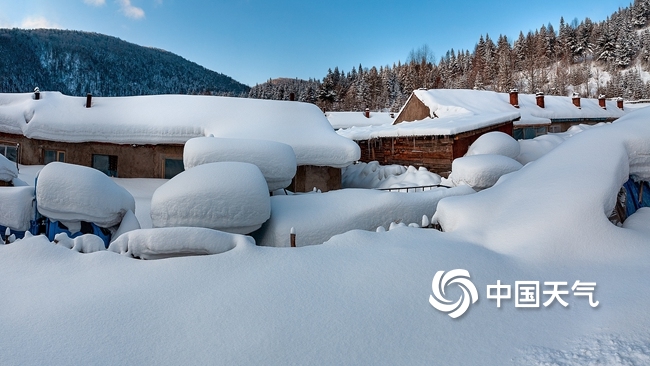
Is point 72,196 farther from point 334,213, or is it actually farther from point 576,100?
point 576,100

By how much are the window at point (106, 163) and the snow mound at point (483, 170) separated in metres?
14.2

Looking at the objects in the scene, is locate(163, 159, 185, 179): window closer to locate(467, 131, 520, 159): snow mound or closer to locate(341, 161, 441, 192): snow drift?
locate(341, 161, 441, 192): snow drift

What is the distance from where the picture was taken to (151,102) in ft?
50.1

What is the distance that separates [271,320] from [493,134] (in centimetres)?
1568

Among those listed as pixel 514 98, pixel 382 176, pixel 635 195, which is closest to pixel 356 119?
pixel 514 98

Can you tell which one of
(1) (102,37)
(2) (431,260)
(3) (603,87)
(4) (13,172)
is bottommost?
(2) (431,260)

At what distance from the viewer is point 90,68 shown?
3912 inches

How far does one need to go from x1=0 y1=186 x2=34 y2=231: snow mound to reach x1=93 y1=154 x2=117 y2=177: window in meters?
7.90

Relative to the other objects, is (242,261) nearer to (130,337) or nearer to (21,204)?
(130,337)

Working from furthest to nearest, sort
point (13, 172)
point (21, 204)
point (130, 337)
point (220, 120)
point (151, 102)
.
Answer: point (151, 102)
point (220, 120)
point (13, 172)
point (21, 204)
point (130, 337)

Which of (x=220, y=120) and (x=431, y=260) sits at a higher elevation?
(x=220, y=120)

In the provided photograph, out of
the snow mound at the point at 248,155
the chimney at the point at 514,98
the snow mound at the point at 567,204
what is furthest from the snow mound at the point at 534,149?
the snow mound at the point at 248,155

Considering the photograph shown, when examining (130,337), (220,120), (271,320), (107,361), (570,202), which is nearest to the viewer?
(107,361)

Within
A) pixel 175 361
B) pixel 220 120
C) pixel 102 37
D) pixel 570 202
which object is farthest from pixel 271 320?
pixel 102 37
